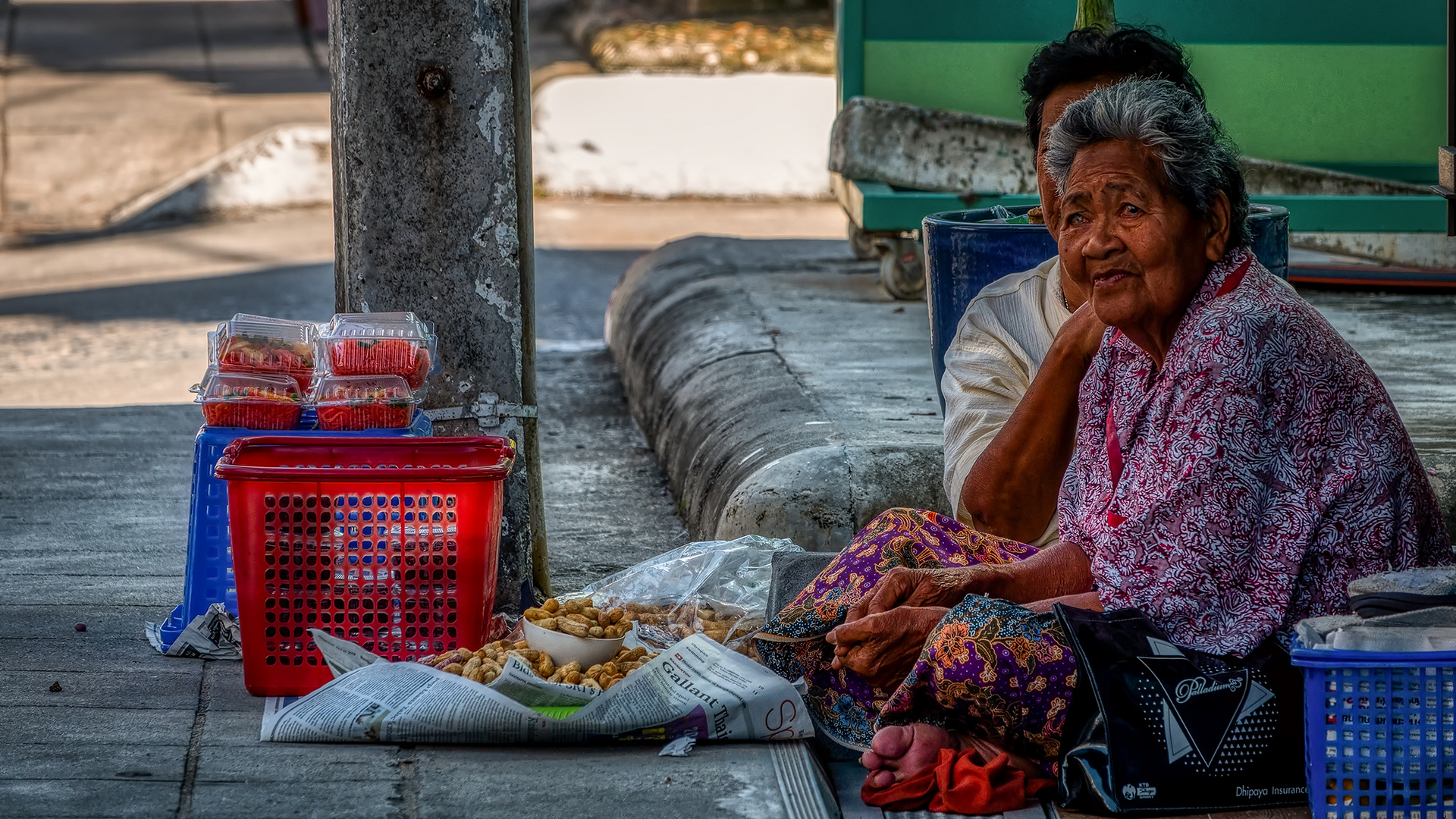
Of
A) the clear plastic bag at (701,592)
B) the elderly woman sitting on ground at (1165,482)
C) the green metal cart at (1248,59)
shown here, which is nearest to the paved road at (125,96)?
the green metal cart at (1248,59)

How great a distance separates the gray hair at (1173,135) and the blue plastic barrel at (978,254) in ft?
3.54

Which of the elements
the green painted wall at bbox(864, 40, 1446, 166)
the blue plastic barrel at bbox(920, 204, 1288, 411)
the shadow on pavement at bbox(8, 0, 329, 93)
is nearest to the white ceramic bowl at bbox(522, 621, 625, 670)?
the blue plastic barrel at bbox(920, 204, 1288, 411)

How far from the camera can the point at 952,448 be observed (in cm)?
316

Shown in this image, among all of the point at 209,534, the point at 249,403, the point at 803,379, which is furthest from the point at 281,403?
the point at 803,379

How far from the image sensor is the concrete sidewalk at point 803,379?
3.69 meters

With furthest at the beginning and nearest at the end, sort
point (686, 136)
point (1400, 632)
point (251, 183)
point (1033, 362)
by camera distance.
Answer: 1. point (686, 136)
2. point (251, 183)
3. point (1033, 362)
4. point (1400, 632)

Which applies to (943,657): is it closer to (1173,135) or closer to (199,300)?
(1173,135)

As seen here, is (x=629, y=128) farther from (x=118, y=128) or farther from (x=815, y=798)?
(x=815, y=798)

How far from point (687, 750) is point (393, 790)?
18.6 inches

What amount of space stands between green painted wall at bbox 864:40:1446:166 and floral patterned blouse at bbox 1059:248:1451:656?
4.58m

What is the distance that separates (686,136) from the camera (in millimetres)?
11742

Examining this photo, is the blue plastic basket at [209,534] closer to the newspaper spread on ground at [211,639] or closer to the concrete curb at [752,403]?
the newspaper spread on ground at [211,639]

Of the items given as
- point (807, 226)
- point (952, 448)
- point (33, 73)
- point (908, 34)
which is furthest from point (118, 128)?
point (952, 448)

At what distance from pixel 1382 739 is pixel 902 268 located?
4400 mm
